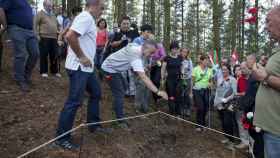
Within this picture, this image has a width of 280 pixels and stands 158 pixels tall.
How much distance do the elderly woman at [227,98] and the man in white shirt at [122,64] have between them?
3.21 metres

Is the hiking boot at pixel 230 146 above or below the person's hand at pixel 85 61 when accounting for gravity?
below

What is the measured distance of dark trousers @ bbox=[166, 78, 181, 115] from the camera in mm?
8555

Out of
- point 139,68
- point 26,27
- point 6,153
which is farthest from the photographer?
point 26,27

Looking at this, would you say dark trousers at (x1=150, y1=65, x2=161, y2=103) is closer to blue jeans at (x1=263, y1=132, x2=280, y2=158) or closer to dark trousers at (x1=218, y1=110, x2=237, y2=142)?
dark trousers at (x1=218, y1=110, x2=237, y2=142)

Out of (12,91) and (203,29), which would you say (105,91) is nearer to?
(12,91)

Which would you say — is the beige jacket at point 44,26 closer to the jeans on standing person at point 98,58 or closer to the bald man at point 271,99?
the jeans on standing person at point 98,58

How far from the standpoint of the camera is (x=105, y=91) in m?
8.75

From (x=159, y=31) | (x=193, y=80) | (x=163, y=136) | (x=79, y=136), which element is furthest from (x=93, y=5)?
(x=159, y=31)

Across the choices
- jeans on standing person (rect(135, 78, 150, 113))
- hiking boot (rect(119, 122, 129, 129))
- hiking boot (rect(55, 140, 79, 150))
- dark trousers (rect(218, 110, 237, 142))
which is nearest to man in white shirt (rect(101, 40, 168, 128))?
hiking boot (rect(119, 122, 129, 129))

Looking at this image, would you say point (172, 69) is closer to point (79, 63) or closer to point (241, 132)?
point (241, 132)

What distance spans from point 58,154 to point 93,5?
211cm

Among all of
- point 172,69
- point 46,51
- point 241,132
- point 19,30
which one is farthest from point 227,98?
point 19,30

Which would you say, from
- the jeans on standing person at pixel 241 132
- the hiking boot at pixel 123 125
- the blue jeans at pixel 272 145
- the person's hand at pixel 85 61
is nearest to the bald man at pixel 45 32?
the hiking boot at pixel 123 125

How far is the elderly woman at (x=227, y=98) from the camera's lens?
8211 millimetres
